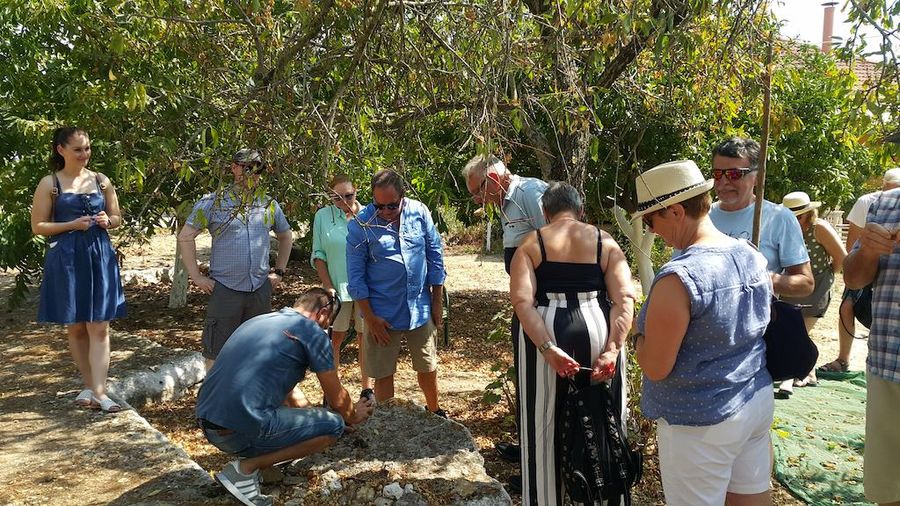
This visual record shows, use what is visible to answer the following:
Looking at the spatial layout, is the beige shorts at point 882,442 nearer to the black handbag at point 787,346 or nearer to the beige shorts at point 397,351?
the black handbag at point 787,346

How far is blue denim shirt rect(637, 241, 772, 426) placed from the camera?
2.38 m

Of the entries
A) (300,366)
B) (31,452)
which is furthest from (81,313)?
(300,366)

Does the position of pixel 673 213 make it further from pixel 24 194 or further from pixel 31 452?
pixel 24 194

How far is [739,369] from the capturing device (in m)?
2.48

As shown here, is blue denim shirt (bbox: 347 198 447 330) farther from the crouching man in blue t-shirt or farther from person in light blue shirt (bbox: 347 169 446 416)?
the crouching man in blue t-shirt

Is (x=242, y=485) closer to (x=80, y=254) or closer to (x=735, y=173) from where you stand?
(x=80, y=254)

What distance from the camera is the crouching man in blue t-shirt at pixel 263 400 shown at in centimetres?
336

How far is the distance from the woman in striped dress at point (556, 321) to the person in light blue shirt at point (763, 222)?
2.21ft

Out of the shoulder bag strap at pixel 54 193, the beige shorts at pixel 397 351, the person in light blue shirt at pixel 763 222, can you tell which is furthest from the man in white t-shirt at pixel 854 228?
the shoulder bag strap at pixel 54 193

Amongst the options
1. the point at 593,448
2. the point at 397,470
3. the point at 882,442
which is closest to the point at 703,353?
the point at 593,448

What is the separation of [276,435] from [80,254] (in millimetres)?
2156

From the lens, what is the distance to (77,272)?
4613 millimetres

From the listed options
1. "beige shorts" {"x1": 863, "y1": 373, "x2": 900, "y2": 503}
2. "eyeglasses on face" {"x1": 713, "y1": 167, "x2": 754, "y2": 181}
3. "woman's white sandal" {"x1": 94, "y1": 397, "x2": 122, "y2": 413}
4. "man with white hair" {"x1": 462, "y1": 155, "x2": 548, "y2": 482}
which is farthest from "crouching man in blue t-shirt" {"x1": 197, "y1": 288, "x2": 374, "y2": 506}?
"beige shorts" {"x1": 863, "y1": 373, "x2": 900, "y2": 503}

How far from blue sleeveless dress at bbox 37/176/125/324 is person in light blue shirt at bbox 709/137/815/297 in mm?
3789
